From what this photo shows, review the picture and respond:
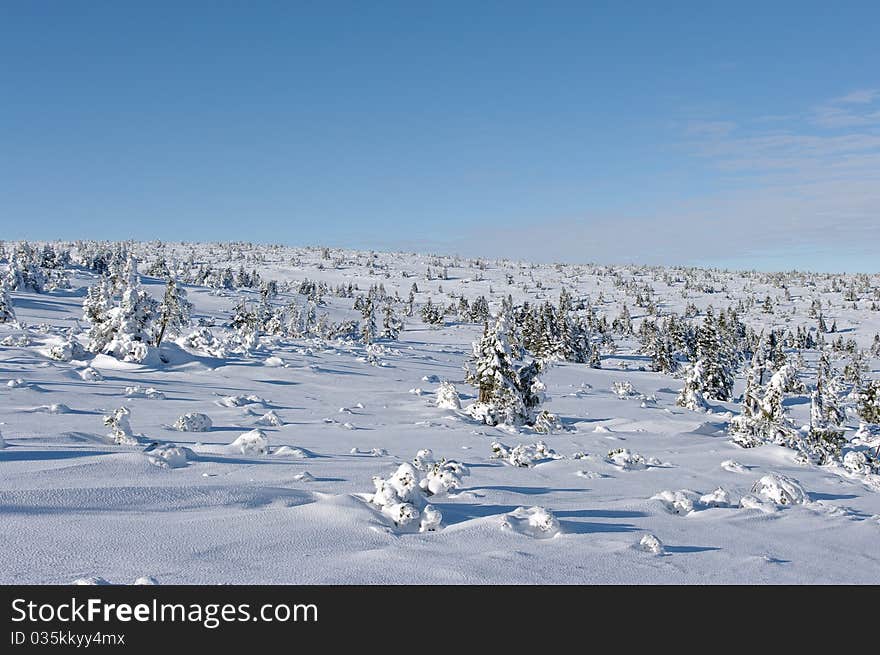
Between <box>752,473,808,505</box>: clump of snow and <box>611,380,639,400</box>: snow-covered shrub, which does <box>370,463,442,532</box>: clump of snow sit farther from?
<box>611,380,639,400</box>: snow-covered shrub

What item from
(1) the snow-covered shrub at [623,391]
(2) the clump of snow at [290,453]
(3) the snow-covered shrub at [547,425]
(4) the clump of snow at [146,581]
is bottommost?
(1) the snow-covered shrub at [623,391]

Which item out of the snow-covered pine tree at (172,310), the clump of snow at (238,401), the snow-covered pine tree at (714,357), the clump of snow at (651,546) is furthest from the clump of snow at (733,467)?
the snow-covered pine tree at (714,357)

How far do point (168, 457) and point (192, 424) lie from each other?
4644mm

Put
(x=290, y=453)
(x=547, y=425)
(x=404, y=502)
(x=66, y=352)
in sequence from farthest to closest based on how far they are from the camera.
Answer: (x=66, y=352)
(x=547, y=425)
(x=290, y=453)
(x=404, y=502)

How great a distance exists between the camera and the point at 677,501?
27.3 ft

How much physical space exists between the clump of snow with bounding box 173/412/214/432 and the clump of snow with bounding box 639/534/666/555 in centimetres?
961

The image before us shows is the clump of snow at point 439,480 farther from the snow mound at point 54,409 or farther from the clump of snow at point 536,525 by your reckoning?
the snow mound at point 54,409

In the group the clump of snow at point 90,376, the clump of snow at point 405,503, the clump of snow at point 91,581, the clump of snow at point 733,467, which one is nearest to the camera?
the clump of snow at point 91,581

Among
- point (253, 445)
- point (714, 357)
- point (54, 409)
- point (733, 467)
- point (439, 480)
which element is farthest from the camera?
point (714, 357)

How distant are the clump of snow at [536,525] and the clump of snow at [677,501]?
9.39ft

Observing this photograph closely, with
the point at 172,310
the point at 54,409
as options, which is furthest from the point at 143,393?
the point at 172,310

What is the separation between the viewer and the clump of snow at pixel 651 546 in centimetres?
589

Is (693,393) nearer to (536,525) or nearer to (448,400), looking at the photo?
(448,400)
